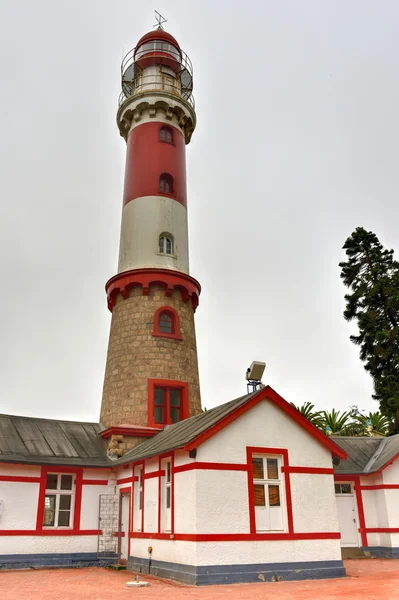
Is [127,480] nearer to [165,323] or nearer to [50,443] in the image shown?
[50,443]

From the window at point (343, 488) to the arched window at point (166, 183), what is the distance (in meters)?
13.9

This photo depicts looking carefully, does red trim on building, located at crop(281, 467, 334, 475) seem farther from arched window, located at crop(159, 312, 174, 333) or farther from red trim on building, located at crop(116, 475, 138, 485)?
arched window, located at crop(159, 312, 174, 333)

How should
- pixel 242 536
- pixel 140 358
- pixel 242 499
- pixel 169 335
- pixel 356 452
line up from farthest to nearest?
pixel 169 335
pixel 140 358
pixel 356 452
pixel 242 499
pixel 242 536

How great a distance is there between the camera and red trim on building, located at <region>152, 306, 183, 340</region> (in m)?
21.5

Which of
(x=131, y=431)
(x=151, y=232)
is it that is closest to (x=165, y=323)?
(x=151, y=232)

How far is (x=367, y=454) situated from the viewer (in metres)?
20.7

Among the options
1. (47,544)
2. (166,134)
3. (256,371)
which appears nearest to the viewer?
(256,371)

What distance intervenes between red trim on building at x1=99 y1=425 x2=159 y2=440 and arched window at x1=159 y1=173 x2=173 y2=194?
10434 millimetres

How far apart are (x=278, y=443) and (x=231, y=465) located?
157 centimetres

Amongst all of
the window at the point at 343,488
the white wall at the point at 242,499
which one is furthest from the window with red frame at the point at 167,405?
the window at the point at 343,488

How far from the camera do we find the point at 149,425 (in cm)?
2006

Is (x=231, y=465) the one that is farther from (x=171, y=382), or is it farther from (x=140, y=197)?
(x=140, y=197)

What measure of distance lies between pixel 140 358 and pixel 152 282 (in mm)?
3129

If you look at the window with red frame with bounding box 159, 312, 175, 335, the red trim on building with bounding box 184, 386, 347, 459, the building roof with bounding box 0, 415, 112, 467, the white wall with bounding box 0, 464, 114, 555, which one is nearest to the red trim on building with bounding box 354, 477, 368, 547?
the red trim on building with bounding box 184, 386, 347, 459
